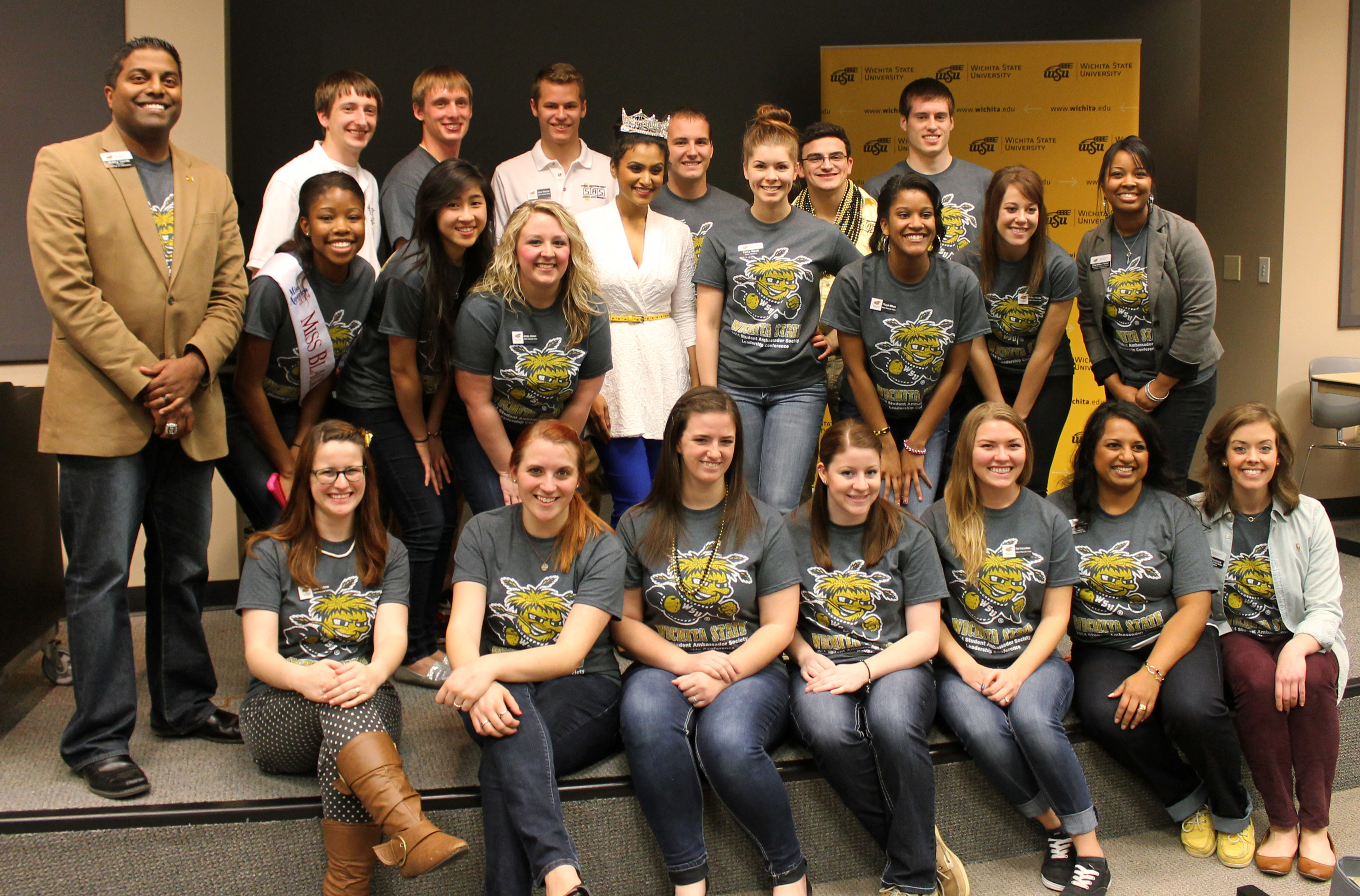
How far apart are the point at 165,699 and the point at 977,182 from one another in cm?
259

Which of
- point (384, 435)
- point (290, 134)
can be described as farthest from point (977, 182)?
point (290, 134)

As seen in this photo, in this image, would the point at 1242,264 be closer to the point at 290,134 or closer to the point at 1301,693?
the point at 1301,693

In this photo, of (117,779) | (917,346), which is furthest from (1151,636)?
(117,779)

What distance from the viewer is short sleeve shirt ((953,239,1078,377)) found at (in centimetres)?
287

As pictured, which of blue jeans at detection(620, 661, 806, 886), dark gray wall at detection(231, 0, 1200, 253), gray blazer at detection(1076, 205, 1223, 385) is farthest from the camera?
dark gray wall at detection(231, 0, 1200, 253)

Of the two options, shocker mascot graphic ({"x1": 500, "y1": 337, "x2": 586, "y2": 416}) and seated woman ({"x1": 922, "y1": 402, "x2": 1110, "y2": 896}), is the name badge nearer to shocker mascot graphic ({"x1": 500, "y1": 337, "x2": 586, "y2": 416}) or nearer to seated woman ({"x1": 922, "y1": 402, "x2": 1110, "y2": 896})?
shocker mascot graphic ({"x1": 500, "y1": 337, "x2": 586, "y2": 416})

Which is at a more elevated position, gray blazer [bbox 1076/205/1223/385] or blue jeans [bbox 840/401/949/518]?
gray blazer [bbox 1076/205/1223/385]

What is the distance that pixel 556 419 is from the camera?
2.60 meters

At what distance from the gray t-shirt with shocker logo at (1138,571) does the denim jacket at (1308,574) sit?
10cm

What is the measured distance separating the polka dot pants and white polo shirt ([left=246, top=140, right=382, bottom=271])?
1.17 meters

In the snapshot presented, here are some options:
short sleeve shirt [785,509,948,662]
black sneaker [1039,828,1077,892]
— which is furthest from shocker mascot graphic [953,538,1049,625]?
black sneaker [1039,828,1077,892]

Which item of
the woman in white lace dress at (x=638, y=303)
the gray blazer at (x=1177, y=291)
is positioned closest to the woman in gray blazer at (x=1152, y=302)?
the gray blazer at (x=1177, y=291)

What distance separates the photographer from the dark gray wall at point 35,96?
3.17 meters

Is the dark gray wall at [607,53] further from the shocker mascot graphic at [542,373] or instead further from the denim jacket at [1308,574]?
the denim jacket at [1308,574]
